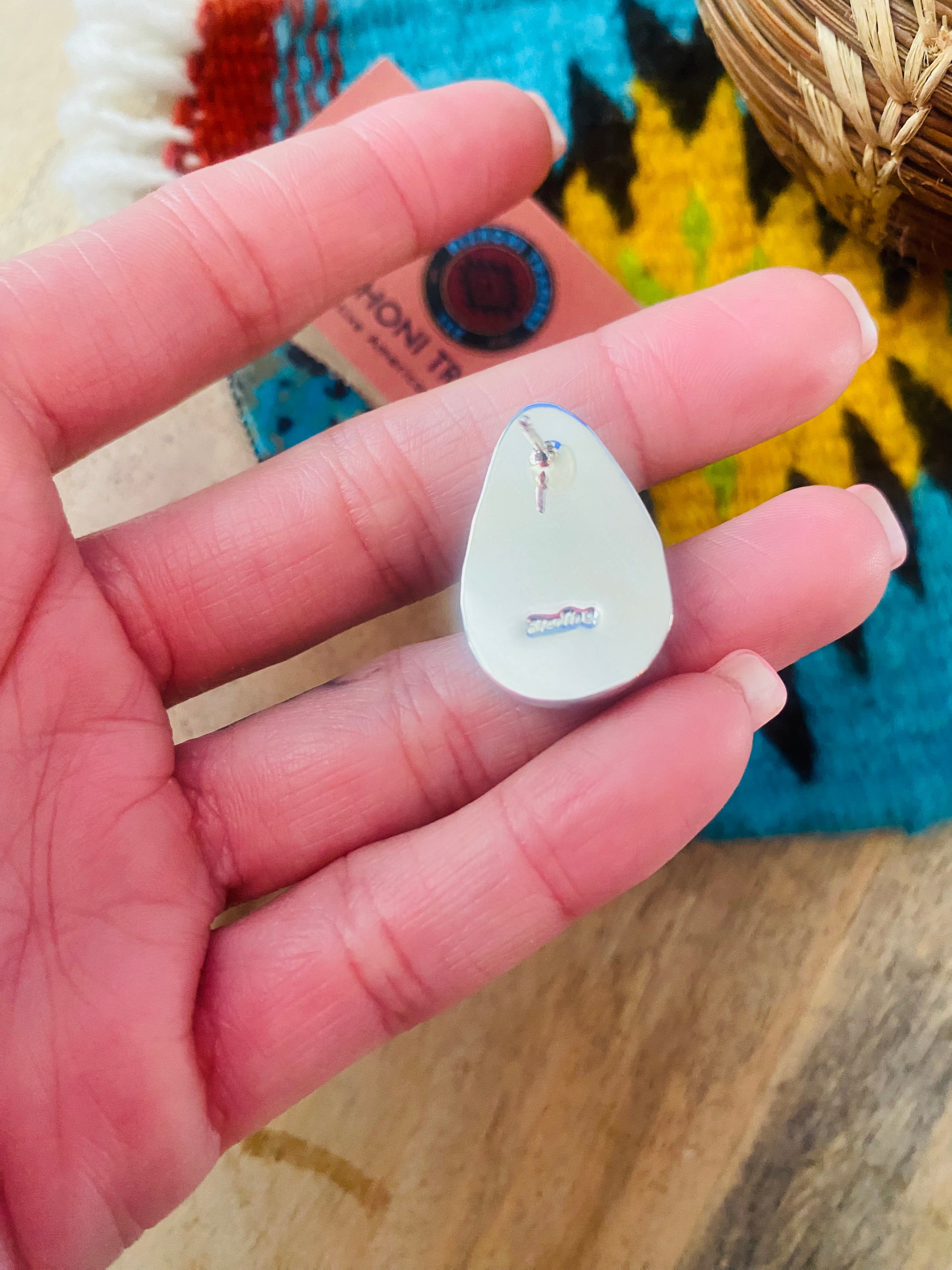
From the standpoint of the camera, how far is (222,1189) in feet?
2.20

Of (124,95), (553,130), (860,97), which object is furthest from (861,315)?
(124,95)

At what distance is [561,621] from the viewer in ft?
1.86

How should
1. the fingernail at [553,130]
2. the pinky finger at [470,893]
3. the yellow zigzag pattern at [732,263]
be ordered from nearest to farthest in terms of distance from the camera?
the pinky finger at [470,893] < the fingernail at [553,130] < the yellow zigzag pattern at [732,263]

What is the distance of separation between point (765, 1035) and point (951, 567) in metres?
0.35

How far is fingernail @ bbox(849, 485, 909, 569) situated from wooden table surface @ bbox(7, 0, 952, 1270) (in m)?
0.21

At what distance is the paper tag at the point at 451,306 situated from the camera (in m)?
0.80

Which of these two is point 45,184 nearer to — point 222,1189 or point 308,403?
point 308,403

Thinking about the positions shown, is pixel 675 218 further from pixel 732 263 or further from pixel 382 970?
pixel 382 970

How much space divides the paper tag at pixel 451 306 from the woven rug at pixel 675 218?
2cm

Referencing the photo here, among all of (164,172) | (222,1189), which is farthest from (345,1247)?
(164,172)

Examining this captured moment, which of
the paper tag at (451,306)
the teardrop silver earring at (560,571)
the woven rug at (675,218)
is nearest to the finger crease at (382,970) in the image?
the teardrop silver earring at (560,571)

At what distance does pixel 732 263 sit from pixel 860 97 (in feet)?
0.71

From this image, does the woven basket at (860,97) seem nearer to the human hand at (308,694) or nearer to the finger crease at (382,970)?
the human hand at (308,694)

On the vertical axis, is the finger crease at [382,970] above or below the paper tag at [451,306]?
below
